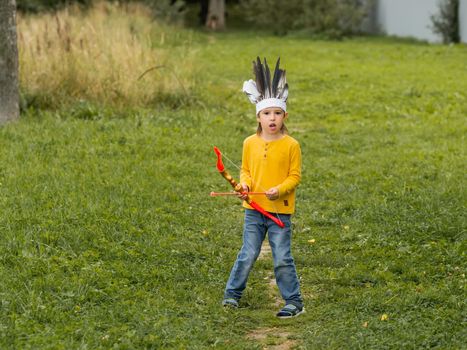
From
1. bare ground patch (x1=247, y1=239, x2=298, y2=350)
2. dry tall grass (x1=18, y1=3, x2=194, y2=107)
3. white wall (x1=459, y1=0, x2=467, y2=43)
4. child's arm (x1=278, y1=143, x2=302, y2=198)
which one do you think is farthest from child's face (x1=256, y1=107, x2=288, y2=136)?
white wall (x1=459, y1=0, x2=467, y2=43)

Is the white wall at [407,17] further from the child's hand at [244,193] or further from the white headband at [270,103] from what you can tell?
the child's hand at [244,193]

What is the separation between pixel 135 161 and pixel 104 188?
1365mm

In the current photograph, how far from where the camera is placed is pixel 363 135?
12750mm

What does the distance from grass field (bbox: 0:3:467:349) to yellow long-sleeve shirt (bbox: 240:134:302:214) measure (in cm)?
74

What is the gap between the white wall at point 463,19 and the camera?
2578 cm

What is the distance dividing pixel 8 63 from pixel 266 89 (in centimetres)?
646

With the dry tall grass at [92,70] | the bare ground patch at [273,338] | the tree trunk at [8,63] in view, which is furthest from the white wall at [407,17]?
the bare ground patch at [273,338]

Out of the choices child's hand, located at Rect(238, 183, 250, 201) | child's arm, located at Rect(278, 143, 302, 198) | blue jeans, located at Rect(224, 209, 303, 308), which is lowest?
blue jeans, located at Rect(224, 209, 303, 308)

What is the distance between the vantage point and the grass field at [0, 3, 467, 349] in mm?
5746

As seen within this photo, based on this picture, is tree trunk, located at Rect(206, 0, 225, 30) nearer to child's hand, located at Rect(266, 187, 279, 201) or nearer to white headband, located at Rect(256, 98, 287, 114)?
white headband, located at Rect(256, 98, 287, 114)

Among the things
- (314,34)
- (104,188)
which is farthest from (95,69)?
(314,34)

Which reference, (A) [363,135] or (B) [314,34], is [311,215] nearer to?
(A) [363,135]

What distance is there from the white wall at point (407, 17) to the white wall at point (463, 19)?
0.06m

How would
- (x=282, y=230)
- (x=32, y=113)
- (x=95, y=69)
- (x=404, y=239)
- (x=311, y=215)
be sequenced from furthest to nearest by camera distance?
1. (x=95, y=69)
2. (x=32, y=113)
3. (x=311, y=215)
4. (x=404, y=239)
5. (x=282, y=230)
